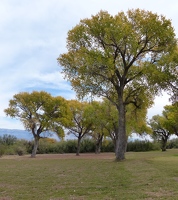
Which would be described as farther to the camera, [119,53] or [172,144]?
[172,144]

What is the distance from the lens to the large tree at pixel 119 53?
21.5m

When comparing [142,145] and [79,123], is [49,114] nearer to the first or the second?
[79,123]

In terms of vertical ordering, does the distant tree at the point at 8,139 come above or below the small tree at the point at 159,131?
below

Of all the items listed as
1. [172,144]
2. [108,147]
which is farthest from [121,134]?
[172,144]

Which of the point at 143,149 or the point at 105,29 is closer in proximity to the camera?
the point at 105,29

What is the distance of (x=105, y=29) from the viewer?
21.2 m

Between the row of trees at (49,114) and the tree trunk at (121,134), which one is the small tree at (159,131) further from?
the tree trunk at (121,134)

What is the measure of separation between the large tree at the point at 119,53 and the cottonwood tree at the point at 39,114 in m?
16.1

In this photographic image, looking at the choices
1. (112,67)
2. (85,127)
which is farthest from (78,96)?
(85,127)

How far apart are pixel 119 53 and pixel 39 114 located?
20.2 m

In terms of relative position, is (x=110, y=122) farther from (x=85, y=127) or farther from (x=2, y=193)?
(x=2, y=193)

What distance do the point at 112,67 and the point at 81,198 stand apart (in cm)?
1524

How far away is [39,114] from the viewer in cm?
3944

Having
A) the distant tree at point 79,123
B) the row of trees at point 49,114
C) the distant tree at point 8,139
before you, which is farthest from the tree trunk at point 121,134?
the distant tree at point 8,139
